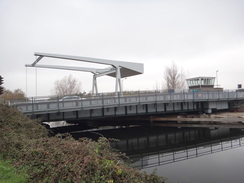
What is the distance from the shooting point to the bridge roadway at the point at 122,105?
704 inches

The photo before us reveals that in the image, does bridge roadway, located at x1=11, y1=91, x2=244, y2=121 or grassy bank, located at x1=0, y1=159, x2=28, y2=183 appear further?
bridge roadway, located at x1=11, y1=91, x2=244, y2=121

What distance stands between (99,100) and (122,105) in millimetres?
2545

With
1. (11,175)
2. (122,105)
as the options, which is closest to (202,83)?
(122,105)

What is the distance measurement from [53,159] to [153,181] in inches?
114

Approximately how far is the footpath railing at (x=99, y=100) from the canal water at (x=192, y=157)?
459 centimetres

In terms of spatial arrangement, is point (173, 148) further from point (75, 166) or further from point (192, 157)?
point (75, 166)

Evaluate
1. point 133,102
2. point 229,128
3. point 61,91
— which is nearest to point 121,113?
point 133,102

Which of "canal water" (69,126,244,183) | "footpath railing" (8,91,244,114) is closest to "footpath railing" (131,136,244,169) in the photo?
"canal water" (69,126,244,183)

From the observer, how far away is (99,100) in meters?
20.0

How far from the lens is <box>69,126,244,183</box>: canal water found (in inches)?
354

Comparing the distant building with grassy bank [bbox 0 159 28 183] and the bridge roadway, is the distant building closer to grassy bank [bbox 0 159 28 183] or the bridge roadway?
the bridge roadway

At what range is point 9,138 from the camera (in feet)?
24.9

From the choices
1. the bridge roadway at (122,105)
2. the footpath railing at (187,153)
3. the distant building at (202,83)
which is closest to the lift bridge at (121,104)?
the bridge roadway at (122,105)

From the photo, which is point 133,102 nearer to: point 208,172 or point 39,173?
point 208,172
